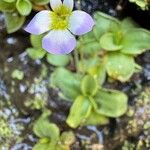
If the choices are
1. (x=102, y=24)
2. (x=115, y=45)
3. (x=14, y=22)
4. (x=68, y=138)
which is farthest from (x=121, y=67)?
(x=14, y=22)

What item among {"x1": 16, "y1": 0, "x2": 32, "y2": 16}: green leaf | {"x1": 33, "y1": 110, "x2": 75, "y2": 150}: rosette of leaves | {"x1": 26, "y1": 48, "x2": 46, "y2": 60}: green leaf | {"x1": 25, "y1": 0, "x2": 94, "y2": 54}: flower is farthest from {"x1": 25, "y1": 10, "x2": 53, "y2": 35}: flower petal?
{"x1": 33, "y1": 110, "x2": 75, "y2": 150}: rosette of leaves

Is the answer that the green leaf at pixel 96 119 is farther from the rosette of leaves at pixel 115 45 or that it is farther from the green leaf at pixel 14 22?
the green leaf at pixel 14 22

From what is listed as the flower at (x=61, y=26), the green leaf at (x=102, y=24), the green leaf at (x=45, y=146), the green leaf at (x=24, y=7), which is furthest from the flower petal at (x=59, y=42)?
the green leaf at (x=45, y=146)

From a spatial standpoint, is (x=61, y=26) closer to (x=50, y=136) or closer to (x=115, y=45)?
(x=115, y=45)

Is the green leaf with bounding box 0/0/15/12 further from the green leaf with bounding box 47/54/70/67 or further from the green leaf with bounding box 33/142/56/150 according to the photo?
the green leaf with bounding box 33/142/56/150

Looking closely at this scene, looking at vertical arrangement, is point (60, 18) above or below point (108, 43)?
above

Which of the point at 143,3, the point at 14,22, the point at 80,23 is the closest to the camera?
the point at 80,23

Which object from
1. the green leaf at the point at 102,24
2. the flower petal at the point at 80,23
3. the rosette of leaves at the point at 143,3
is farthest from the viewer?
the green leaf at the point at 102,24
